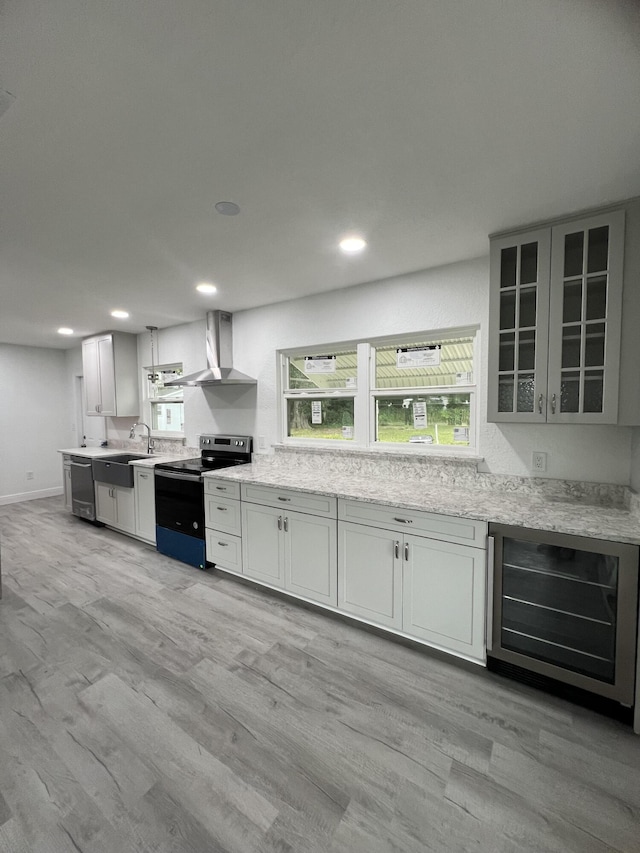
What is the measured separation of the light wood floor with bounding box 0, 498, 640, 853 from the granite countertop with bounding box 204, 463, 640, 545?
0.90 meters

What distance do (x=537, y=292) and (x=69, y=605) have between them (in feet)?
12.5

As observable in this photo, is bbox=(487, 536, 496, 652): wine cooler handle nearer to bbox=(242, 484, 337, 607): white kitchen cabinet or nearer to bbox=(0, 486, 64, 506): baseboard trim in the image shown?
bbox=(242, 484, 337, 607): white kitchen cabinet

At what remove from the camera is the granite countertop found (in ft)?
5.82

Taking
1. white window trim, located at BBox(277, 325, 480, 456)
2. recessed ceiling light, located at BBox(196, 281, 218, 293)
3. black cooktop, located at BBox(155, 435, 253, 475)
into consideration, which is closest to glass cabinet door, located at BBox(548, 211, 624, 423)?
white window trim, located at BBox(277, 325, 480, 456)

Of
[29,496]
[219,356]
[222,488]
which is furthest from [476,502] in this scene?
[29,496]

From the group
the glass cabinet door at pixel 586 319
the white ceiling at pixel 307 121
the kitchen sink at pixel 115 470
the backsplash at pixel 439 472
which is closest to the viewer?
the white ceiling at pixel 307 121

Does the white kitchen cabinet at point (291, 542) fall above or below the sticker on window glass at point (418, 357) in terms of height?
below

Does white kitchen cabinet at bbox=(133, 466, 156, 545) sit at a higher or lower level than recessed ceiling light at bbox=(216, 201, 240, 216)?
lower

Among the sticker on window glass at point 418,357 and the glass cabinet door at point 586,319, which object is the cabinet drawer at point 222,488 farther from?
the glass cabinet door at point 586,319

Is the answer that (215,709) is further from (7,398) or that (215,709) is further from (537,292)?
(7,398)

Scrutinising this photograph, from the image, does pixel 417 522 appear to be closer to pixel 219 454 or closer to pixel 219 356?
pixel 219 454

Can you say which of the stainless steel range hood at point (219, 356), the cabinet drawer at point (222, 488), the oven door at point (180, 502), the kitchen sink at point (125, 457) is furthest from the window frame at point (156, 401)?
the cabinet drawer at point (222, 488)

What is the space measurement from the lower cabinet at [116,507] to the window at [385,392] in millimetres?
1972

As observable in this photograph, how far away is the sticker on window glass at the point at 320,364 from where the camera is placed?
3.41 metres
